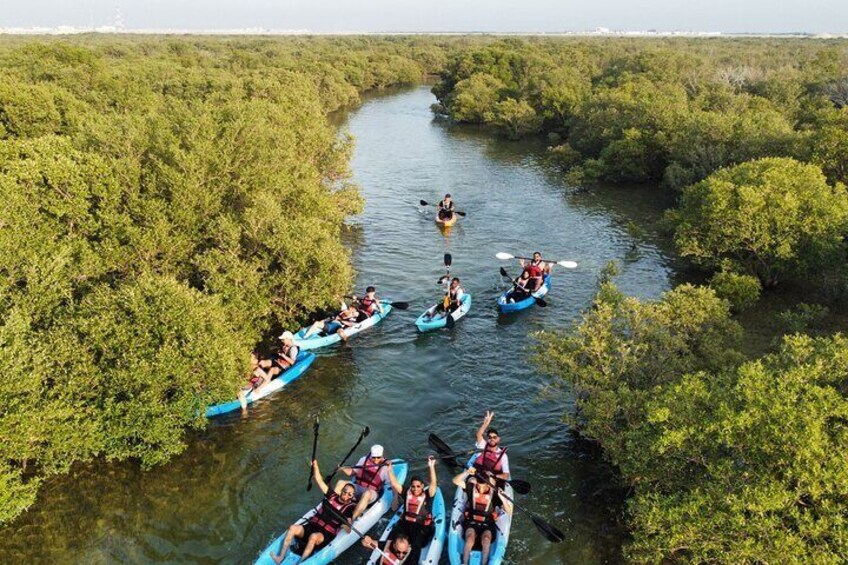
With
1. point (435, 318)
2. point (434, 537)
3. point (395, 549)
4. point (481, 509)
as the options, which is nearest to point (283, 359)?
point (435, 318)

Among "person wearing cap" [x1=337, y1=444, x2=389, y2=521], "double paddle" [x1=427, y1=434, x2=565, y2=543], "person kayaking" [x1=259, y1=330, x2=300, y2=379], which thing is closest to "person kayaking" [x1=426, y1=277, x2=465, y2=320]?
"person kayaking" [x1=259, y1=330, x2=300, y2=379]

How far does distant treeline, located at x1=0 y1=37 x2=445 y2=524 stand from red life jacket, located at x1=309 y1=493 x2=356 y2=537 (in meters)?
4.62

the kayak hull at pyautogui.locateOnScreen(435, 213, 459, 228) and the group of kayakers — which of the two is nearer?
the group of kayakers

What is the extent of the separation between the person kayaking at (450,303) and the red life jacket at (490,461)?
9249 mm

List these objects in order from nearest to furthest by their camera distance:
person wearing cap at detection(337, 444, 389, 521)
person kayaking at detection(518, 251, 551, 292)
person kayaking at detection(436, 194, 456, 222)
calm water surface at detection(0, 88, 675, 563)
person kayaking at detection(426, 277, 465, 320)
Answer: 1. calm water surface at detection(0, 88, 675, 563)
2. person wearing cap at detection(337, 444, 389, 521)
3. person kayaking at detection(426, 277, 465, 320)
4. person kayaking at detection(518, 251, 551, 292)
5. person kayaking at detection(436, 194, 456, 222)

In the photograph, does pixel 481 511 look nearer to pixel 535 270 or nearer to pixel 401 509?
pixel 401 509

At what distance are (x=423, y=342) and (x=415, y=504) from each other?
33.0ft

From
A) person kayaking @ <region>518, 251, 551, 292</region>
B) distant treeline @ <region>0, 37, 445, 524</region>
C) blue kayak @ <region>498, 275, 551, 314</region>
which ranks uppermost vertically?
distant treeline @ <region>0, 37, 445, 524</region>

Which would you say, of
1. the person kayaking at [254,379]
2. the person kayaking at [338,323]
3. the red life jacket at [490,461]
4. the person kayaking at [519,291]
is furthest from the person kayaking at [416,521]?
the person kayaking at [519,291]

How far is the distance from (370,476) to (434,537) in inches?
95.1

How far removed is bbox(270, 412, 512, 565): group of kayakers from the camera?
13.3 m

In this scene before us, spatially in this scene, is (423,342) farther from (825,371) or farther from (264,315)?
(825,371)

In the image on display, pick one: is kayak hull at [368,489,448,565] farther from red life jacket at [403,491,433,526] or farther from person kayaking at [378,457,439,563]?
red life jacket at [403,491,433,526]

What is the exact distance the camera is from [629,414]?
14.5m
